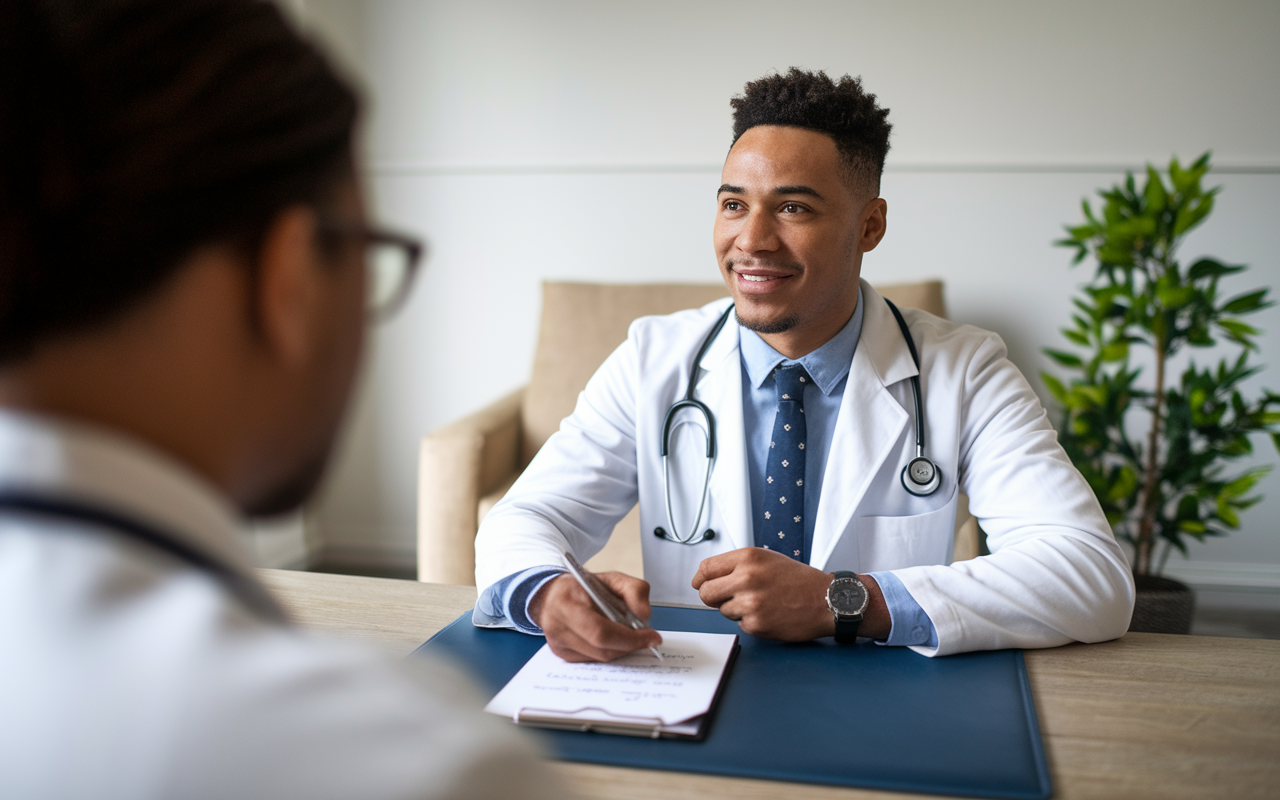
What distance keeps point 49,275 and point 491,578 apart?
79cm

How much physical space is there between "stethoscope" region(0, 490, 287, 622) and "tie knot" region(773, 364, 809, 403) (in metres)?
1.14

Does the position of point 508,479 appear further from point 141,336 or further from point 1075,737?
point 141,336

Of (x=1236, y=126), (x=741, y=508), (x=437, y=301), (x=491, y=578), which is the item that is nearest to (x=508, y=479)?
(x=437, y=301)

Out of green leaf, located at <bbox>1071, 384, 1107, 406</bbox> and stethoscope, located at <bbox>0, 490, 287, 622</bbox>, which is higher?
stethoscope, located at <bbox>0, 490, 287, 622</bbox>

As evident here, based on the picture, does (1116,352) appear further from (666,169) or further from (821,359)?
(666,169)

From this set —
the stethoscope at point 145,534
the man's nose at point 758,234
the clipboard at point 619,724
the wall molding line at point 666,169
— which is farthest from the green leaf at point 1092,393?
the stethoscope at point 145,534

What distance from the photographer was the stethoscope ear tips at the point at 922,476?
4.54ft

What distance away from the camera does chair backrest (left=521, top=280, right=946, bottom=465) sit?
2.71 metres

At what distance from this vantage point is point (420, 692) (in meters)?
0.41

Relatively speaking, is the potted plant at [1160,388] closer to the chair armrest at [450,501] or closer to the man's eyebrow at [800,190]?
the man's eyebrow at [800,190]

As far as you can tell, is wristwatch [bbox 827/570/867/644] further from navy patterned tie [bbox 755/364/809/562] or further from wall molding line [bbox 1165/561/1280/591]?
wall molding line [bbox 1165/561/1280/591]

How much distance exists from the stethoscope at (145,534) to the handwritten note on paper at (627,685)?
0.46 meters

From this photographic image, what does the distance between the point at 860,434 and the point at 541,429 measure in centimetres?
143

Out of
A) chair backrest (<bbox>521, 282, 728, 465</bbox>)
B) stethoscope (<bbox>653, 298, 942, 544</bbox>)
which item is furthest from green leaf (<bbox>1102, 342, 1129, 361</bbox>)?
chair backrest (<bbox>521, 282, 728, 465</bbox>)
